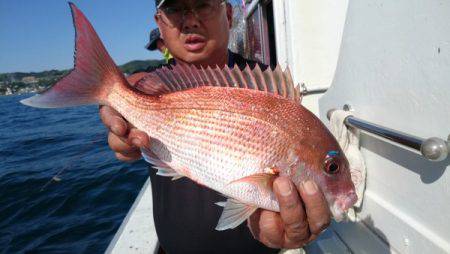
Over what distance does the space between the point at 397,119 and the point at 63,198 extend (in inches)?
243

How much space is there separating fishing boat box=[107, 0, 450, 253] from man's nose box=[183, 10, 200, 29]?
920 mm

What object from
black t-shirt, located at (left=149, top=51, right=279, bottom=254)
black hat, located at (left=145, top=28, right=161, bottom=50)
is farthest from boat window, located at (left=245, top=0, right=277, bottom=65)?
black t-shirt, located at (left=149, top=51, right=279, bottom=254)

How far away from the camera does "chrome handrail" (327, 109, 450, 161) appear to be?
1140 mm

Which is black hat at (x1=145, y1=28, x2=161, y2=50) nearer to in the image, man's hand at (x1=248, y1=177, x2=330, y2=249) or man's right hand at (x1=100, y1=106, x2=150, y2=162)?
man's right hand at (x1=100, y1=106, x2=150, y2=162)

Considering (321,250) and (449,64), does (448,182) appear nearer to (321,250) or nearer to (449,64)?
(449,64)

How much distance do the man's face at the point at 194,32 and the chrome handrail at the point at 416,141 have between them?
3.34 feet

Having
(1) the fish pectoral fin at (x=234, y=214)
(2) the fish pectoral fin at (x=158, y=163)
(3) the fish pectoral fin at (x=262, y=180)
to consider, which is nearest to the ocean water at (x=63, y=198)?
(2) the fish pectoral fin at (x=158, y=163)

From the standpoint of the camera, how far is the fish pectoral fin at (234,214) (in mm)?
1366

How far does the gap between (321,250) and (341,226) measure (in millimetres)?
237

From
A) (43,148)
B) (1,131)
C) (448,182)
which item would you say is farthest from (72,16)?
(1,131)

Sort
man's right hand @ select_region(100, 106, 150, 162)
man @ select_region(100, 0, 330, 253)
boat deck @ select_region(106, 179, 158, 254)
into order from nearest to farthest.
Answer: man's right hand @ select_region(100, 106, 150, 162), man @ select_region(100, 0, 330, 253), boat deck @ select_region(106, 179, 158, 254)

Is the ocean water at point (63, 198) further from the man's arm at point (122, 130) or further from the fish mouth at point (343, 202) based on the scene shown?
the fish mouth at point (343, 202)

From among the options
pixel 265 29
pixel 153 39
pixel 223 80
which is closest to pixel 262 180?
pixel 223 80

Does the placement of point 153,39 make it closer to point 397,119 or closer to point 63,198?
point 63,198
